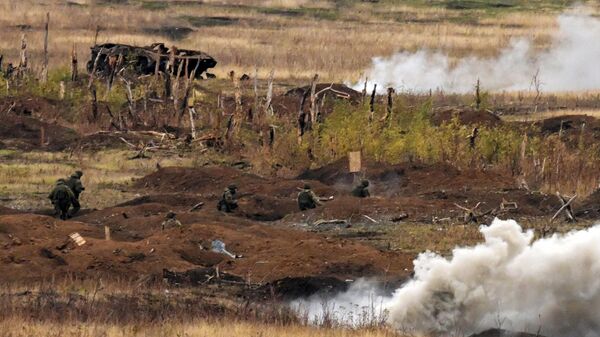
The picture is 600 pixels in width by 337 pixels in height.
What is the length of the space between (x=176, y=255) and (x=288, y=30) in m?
57.9

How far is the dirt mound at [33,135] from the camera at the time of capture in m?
41.2

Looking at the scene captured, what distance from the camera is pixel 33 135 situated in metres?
42.8

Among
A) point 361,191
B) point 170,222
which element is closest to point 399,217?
point 361,191

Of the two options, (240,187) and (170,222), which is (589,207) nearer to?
(240,187)

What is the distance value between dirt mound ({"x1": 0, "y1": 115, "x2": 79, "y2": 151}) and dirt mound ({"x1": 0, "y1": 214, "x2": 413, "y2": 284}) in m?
16.7

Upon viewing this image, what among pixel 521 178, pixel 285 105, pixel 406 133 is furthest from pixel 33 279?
pixel 285 105

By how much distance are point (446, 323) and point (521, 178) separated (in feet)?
52.6

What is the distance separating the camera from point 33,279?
792 inches

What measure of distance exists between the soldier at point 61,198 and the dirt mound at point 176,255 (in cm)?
343

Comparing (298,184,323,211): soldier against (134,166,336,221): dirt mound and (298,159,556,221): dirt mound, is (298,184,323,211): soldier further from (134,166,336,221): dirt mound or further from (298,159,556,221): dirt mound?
(134,166,336,221): dirt mound

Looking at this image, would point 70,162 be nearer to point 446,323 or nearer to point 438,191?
point 438,191

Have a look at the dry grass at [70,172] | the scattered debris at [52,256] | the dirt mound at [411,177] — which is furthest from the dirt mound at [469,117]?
the scattered debris at [52,256]

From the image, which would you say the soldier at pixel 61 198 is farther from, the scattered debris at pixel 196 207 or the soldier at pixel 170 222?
the soldier at pixel 170 222

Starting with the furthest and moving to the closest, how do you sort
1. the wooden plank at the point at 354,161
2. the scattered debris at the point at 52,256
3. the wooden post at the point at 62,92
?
the wooden post at the point at 62,92 → the wooden plank at the point at 354,161 → the scattered debris at the point at 52,256
